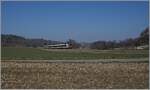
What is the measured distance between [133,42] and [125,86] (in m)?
78.2

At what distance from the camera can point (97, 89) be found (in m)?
8.91

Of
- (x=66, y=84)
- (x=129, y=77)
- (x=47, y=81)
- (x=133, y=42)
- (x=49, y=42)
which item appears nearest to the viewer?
(x=66, y=84)

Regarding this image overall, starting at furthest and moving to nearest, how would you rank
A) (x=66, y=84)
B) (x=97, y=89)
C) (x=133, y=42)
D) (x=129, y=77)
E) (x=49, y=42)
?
1. (x=49, y=42)
2. (x=133, y=42)
3. (x=129, y=77)
4. (x=66, y=84)
5. (x=97, y=89)

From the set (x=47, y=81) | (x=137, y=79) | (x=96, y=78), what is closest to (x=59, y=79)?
(x=47, y=81)

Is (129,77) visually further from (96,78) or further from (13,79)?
(13,79)

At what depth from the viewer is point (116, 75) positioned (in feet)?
38.6

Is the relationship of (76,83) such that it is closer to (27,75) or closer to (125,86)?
(125,86)

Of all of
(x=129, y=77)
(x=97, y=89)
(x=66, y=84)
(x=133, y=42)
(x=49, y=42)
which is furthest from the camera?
(x=49, y=42)

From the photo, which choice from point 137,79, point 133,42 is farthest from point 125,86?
point 133,42

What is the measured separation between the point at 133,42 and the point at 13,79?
77.7 metres

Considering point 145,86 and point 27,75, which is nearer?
point 145,86

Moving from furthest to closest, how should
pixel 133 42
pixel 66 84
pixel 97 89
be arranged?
pixel 133 42 → pixel 66 84 → pixel 97 89

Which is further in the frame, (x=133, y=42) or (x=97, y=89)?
(x=133, y=42)

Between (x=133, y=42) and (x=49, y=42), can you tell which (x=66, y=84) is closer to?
(x=133, y=42)
